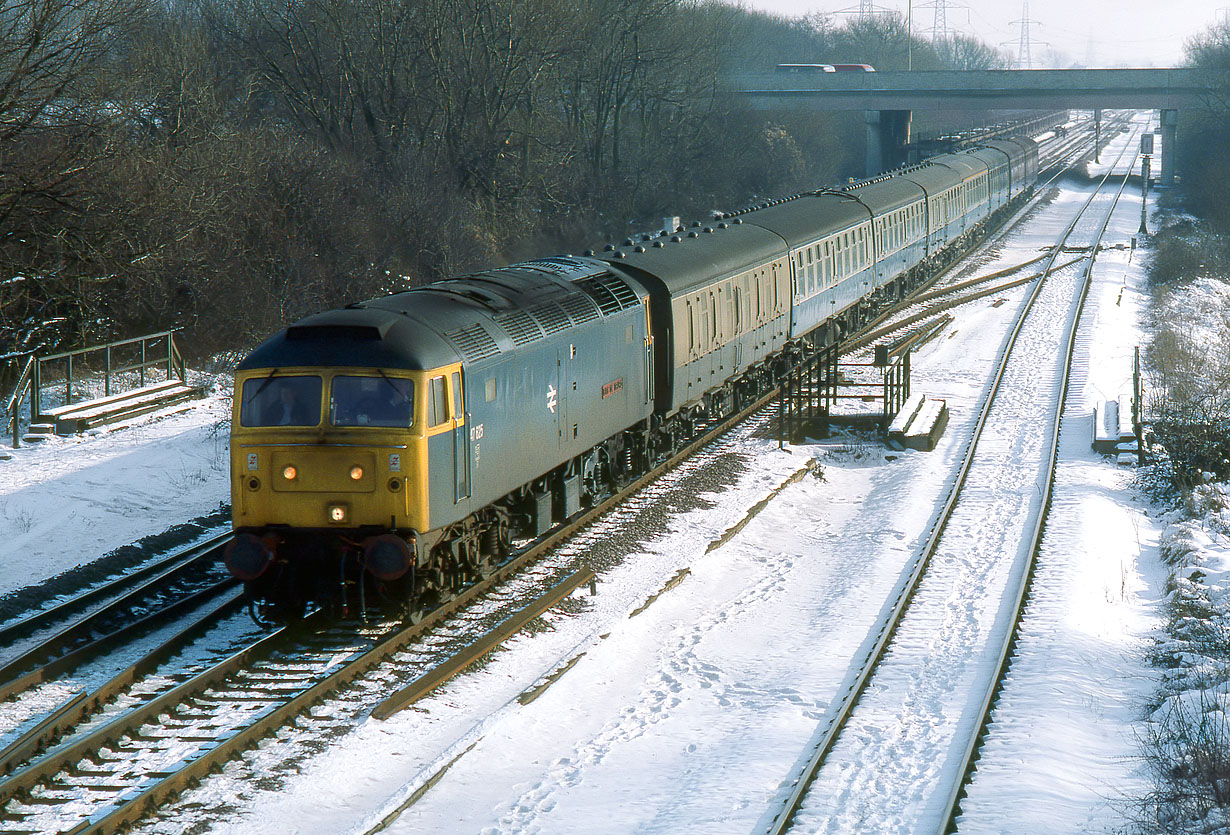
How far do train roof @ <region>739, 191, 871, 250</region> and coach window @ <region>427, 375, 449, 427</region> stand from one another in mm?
14156

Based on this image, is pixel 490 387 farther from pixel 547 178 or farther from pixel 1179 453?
pixel 547 178

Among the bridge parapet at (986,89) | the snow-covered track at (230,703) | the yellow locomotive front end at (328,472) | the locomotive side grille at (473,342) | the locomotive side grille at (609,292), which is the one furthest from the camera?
the bridge parapet at (986,89)

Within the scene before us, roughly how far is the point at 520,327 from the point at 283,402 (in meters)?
3.06

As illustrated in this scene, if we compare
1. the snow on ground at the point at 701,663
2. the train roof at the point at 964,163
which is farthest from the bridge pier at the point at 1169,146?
the snow on ground at the point at 701,663

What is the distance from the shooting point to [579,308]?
52.0ft

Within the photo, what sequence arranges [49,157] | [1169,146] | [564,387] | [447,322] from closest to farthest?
[447,322] < [564,387] < [49,157] < [1169,146]

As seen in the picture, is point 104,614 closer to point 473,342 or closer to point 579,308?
point 473,342

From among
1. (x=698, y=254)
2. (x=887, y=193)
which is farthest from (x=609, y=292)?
(x=887, y=193)

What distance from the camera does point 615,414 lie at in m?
17.1

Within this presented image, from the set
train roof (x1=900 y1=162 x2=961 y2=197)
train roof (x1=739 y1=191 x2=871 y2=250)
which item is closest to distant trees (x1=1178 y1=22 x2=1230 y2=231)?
train roof (x1=900 y1=162 x2=961 y2=197)

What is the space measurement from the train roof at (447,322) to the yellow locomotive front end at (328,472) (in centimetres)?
17

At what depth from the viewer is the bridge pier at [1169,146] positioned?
7775 cm

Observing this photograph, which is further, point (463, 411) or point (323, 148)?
point (323, 148)

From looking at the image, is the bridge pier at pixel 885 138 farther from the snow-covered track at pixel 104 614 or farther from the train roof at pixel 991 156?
the snow-covered track at pixel 104 614
